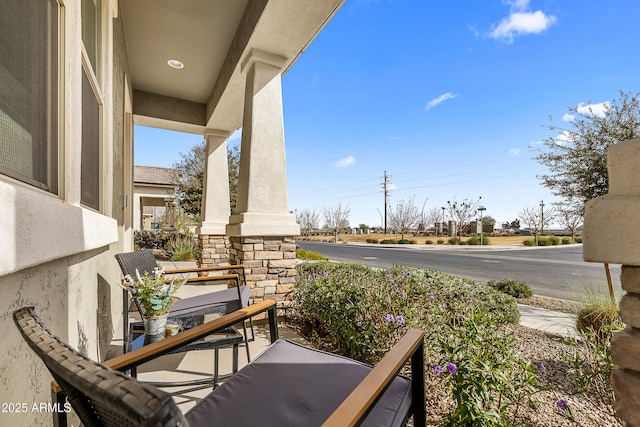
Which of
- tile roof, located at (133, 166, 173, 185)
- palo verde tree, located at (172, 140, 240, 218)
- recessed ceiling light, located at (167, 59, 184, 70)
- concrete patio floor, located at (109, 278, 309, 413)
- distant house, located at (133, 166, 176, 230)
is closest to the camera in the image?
concrete patio floor, located at (109, 278, 309, 413)

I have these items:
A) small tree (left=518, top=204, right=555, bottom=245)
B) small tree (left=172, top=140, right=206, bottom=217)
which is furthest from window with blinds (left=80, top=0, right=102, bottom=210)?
small tree (left=518, top=204, right=555, bottom=245)

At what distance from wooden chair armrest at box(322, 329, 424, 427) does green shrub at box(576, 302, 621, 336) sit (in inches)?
128

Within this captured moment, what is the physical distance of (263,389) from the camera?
1209mm

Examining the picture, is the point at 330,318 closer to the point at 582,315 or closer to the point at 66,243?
the point at 66,243

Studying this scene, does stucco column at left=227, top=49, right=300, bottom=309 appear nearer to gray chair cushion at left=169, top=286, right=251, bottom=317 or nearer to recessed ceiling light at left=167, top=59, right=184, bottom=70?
gray chair cushion at left=169, top=286, right=251, bottom=317

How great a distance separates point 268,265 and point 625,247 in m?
2.98

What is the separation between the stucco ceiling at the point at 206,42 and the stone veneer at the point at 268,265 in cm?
217

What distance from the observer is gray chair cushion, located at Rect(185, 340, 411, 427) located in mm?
1042

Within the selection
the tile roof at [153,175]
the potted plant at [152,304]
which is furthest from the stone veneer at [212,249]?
the tile roof at [153,175]

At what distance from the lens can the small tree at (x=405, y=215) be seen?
34.9 metres

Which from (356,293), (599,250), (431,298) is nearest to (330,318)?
(356,293)

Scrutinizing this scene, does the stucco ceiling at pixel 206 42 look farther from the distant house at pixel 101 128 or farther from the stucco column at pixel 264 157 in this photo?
the stucco column at pixel 264 157

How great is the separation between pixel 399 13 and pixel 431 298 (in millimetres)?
8879

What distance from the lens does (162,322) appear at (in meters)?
1.77
